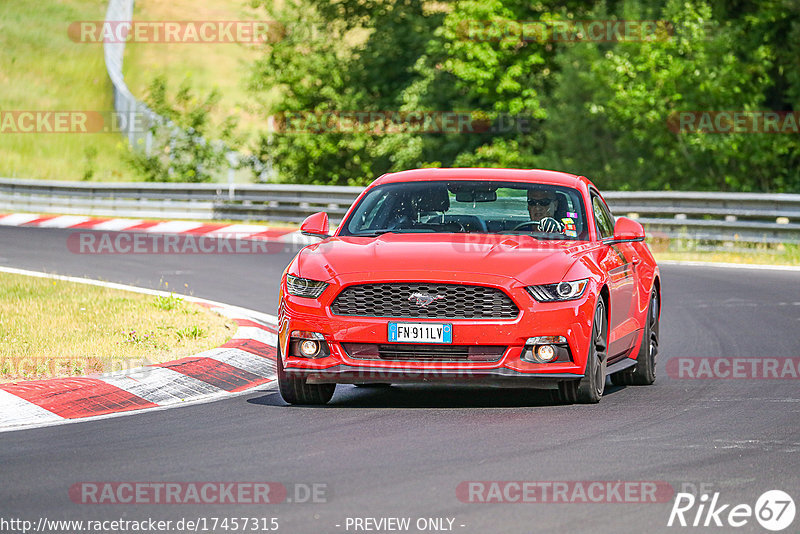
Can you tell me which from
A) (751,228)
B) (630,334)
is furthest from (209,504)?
(751,228)

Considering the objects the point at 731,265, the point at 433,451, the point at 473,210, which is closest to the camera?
the point at 433,451

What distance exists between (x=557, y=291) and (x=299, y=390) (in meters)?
1.83

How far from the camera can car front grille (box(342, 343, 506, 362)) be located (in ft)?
29.4

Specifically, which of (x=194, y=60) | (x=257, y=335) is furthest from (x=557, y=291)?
(x=194, y=60)

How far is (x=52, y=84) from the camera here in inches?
3169

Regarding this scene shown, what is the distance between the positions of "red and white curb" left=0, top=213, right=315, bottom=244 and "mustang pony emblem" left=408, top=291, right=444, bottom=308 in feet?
52.6

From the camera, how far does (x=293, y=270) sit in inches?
371

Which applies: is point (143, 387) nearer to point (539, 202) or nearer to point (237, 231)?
point (539, 202)

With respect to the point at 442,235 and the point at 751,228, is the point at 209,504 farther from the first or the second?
the point at 751,228

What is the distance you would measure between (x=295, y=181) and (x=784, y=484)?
38.0 meters

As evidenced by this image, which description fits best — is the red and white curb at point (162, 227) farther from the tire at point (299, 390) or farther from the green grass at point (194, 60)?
the green grass at point (194, 60)

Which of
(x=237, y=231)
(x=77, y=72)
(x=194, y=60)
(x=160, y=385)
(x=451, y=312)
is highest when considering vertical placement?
(x=194, y=60)

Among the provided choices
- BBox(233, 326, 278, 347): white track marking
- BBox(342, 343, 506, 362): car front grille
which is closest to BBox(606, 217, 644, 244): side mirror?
BBox(342, 343, 506, 362): car front grille

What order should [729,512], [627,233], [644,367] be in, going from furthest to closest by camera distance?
[644,367] → [627,233] → [729,512]
